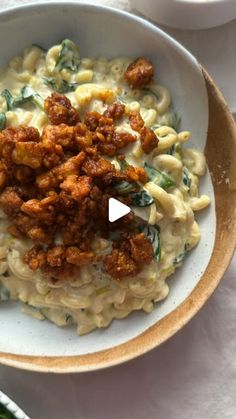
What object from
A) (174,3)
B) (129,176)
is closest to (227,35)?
(174,3)

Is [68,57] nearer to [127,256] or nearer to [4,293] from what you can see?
[127,256]

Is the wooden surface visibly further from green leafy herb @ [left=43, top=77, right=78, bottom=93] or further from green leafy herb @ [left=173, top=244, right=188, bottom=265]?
green leafy herb @ [left=43, top=77, right=78, bottom=93]

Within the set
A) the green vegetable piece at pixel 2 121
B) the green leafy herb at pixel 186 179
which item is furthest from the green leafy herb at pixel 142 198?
the green vegetable piece at pixel 2 121

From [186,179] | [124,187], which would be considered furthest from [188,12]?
[124,187]

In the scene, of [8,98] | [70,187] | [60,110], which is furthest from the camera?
[8,98]

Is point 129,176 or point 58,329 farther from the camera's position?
point 58,329

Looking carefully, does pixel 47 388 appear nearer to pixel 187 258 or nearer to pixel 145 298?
pixel 145 298
